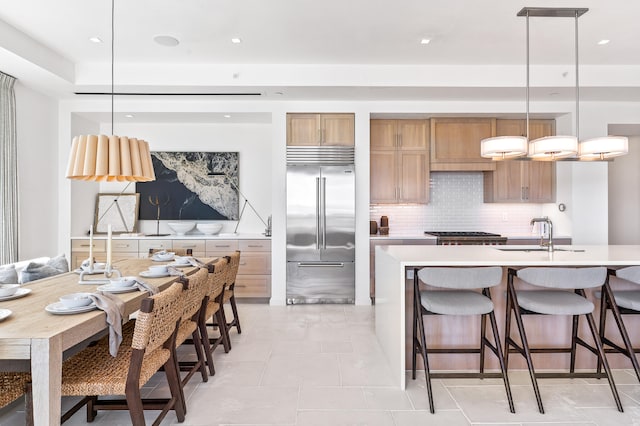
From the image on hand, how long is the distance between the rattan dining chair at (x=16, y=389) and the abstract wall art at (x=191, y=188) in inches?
154

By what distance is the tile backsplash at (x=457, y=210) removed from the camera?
566 centimetres

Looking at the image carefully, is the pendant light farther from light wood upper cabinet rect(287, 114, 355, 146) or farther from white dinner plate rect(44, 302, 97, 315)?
light wood upper cabinet rect(287, 114, 355, 146)

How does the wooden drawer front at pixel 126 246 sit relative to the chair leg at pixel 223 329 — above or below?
above

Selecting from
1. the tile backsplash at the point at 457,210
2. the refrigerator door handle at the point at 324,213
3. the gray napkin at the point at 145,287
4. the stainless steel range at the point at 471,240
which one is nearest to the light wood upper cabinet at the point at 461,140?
the tile backsplash at the point at 457,210

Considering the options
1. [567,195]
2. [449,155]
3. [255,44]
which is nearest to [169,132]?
[255,44]

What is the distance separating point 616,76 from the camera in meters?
4.44

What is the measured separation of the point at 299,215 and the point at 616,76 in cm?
423

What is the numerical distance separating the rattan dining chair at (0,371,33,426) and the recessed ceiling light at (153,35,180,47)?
3.17 metres

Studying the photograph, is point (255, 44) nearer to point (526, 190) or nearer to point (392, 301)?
point (392, 301)

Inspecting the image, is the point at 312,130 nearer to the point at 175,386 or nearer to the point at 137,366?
the point at 175,386

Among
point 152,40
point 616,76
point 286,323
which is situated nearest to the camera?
point 152,40

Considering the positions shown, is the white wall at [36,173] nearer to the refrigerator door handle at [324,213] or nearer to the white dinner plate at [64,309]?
the white dinner plate at [64,309]

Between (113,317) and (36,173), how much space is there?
3822 millimetres

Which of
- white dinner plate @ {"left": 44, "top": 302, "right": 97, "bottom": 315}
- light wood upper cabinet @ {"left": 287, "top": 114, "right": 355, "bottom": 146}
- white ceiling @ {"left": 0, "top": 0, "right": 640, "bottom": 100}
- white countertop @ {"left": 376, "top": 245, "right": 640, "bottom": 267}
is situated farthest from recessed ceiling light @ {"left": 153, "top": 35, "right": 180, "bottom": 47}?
white countertop @ {"left": 376, "top": 245, "right": 640, "bottom": 267}
